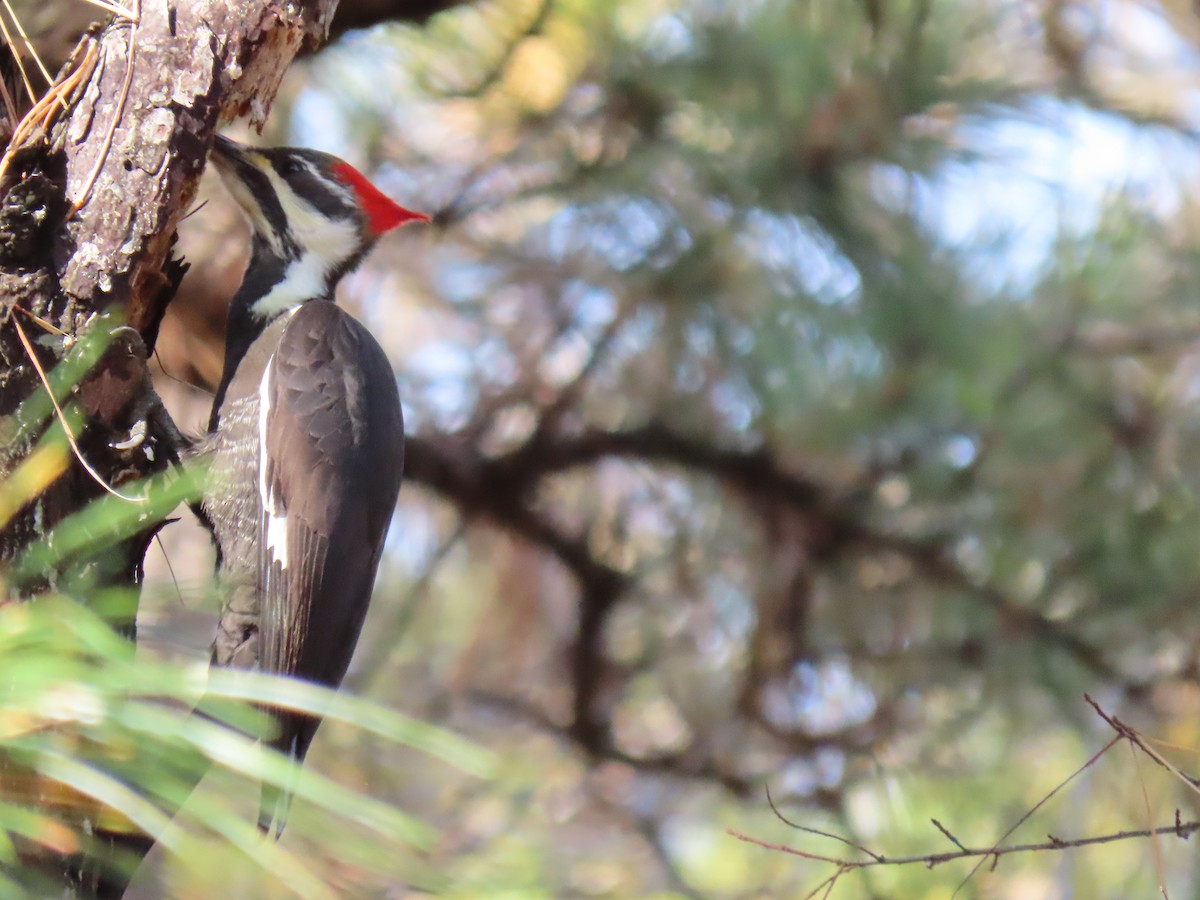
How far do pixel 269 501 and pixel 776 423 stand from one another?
0.97 m

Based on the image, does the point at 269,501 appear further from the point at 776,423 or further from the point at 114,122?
the point at 776,423

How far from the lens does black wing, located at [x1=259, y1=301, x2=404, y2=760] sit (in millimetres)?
1567

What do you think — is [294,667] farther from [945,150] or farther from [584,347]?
[945,150]

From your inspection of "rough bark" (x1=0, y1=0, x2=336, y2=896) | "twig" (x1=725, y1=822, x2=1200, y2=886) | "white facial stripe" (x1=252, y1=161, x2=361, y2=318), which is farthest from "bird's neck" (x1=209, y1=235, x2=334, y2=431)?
"twig" (x1=725, y1=822, x2=1200, y2=886)

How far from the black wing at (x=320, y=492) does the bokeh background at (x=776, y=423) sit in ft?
1.57

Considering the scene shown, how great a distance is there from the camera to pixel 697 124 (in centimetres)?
211

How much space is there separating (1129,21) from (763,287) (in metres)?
1.09

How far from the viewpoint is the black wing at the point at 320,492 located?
157 cm

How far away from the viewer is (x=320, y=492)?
160cm

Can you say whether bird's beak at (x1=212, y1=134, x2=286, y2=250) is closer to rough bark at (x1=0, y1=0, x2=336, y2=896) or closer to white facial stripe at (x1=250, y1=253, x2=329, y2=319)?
white facial stripe at (x1=250, y1=253, x2=329, y2=319)

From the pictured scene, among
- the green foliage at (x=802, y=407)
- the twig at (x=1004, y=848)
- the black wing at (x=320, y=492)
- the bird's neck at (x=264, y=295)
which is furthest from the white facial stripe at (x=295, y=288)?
the twig at (x=1004, y=848)

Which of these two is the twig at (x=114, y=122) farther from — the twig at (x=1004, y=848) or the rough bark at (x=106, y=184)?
the twig at (x=1004, y=848)

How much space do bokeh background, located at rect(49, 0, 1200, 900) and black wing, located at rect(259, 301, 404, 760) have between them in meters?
0.48

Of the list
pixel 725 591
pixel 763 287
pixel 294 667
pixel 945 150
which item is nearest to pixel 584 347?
pixel 763 287
